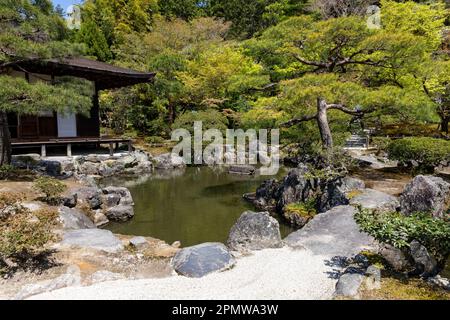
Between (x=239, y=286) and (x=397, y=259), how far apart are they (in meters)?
2.13

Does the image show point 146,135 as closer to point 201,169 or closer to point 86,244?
point 201,169

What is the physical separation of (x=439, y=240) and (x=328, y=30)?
667cm

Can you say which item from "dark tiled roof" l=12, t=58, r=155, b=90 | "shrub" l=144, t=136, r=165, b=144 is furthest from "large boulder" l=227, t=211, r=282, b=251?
"shrub" l=144, t=136, r=165, b=144

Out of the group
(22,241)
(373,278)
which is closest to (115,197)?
(22,241)

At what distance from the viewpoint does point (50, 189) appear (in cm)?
765

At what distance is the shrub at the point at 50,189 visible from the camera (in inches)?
300

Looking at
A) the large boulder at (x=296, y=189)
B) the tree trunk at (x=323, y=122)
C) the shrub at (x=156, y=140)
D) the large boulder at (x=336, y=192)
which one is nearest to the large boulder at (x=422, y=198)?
the large boulder at (x=336, y=192)

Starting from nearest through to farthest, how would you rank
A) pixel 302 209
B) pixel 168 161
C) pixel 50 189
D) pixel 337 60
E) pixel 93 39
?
pixel 50 189 → pixel 302 209 → pixel 337 60 → pixel 168 161 → pixel 93 39

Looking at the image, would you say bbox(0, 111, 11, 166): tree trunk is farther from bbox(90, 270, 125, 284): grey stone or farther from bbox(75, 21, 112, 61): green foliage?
bbox(75, 21, 112, 61): green foliage

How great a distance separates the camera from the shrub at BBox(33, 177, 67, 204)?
7625 millimetres

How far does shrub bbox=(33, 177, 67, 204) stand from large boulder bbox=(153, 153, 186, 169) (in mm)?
8455

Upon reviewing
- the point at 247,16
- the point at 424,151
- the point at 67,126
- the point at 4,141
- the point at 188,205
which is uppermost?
the point at 247,16

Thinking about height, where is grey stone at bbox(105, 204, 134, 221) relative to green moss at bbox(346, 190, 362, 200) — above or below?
below

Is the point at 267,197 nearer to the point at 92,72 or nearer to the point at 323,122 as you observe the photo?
the point at 323,122
